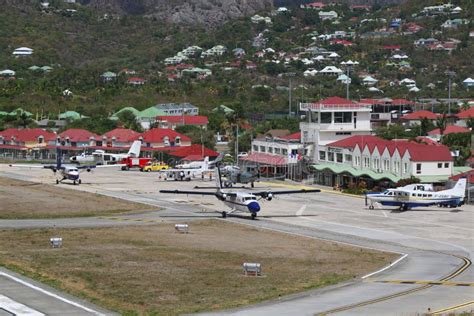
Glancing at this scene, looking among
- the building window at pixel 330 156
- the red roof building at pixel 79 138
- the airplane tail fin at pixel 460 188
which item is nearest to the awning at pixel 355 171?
the building window at pixel 330 156

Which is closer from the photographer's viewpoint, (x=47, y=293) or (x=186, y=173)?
(x=47, y=293)

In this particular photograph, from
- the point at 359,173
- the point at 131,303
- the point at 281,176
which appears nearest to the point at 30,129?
the point at 281,176

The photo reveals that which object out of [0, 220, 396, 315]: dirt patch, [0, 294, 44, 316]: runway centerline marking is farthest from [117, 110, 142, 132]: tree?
[0, 294, 44, 316]: runway centerline marking

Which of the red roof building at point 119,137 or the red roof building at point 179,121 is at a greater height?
the red roof building at point 179,121

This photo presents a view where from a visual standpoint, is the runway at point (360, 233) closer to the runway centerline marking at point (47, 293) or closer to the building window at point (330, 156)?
the runway centerline marking at point (47, 293)

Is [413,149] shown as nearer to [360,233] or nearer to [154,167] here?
[360,233]

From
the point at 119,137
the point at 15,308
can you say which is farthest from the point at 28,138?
the point at 15,308
